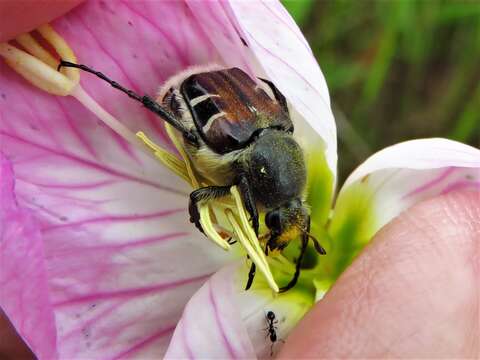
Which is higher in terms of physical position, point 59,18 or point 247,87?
point 59,18

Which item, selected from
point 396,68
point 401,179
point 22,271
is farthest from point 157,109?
point 396,68

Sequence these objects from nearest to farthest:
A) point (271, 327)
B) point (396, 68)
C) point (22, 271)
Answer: point (22, 271) < point (271, 327) < point (396, 68)

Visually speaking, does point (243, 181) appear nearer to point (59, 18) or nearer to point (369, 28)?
point (59, 18)

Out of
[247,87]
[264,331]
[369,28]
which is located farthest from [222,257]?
[369,28]

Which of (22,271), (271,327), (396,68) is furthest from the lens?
(396,68)

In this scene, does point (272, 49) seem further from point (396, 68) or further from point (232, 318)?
point (396, 68)

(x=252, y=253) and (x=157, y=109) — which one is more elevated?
(x=157, y=109)
